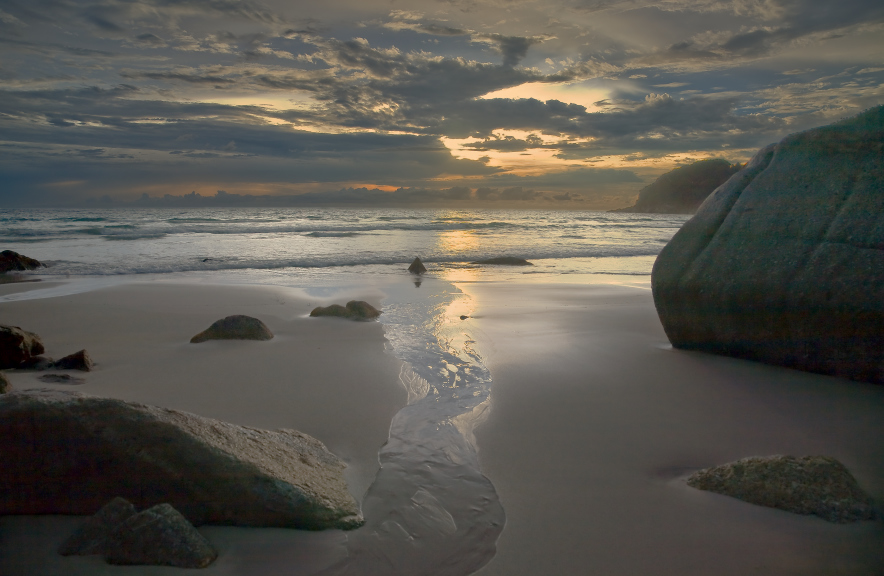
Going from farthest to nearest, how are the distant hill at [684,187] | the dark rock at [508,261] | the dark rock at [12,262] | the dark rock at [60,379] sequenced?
the distant hill at [684,187], the dark rock at [508,261], the dark rock at [12,262], the dark rock at [60,379]

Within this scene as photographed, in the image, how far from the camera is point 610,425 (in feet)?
11.1

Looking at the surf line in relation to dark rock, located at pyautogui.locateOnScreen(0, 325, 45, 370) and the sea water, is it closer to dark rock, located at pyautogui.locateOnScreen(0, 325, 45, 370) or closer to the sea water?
the sea water

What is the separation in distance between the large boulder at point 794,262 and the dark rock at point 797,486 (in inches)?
75.7

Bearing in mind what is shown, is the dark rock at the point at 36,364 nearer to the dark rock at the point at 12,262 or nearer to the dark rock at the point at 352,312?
the dark rock at the point at 352,312

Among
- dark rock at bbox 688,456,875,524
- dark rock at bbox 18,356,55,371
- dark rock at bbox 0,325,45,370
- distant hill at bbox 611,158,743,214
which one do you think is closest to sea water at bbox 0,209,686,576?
dark rock at bbox 688,456,875,524

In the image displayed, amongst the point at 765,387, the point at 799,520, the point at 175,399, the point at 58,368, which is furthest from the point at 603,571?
the point at 58,368

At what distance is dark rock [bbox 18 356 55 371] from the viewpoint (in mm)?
4473

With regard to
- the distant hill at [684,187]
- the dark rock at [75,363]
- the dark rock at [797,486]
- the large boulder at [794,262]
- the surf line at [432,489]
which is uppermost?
the distant hill at [684,187]

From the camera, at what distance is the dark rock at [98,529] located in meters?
1.85

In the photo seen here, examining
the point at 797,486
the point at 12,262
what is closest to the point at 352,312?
the point at 797,486

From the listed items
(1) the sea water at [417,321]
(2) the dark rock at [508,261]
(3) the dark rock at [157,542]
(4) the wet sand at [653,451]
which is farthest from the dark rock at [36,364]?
(2) the dark rock at [508,261]

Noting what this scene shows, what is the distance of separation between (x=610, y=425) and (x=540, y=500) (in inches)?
43.1

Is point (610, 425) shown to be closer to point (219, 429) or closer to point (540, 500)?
point (540, 500)

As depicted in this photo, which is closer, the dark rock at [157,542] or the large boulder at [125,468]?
the dark rock at [157,542]
